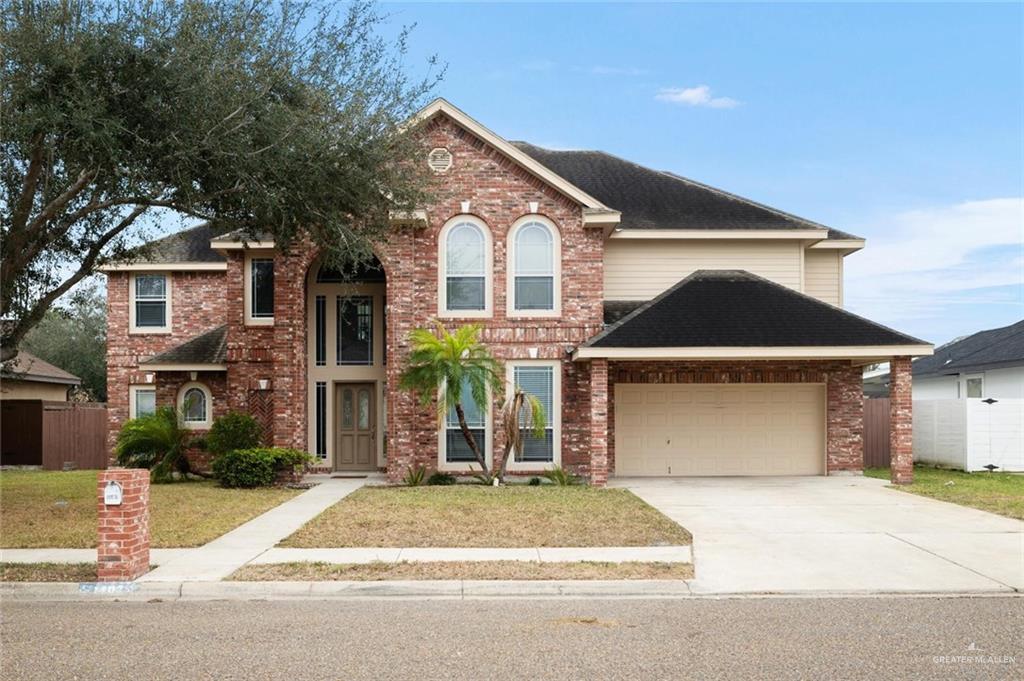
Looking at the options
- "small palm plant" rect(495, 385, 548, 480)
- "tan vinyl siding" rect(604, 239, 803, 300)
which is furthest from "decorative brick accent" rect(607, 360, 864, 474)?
"small palm plant" rect(495, 385, 548, 480)

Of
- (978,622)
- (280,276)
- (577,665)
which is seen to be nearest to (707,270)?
(280,276)

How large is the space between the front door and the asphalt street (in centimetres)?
1227

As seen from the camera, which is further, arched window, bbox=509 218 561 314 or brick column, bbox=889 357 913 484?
arched window, bbox=509 218 561 314

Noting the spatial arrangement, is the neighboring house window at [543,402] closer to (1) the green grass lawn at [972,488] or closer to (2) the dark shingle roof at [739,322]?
(2) the dark shingle roof at [739,322]

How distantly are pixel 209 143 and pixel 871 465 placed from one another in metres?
18.9

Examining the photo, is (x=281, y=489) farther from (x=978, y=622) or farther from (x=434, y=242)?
(x=978, y=622)

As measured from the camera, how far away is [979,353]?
95.5 ft

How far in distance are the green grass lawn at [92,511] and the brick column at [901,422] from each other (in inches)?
475

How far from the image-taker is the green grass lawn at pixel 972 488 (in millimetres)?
15384

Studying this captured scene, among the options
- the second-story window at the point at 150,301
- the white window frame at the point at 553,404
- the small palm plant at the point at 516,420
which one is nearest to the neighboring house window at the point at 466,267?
the white window frame at the point at 553,404

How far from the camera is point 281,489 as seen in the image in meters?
18.7

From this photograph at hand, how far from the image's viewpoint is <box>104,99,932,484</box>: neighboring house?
19.3 meters

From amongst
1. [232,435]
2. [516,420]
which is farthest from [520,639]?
[232,435]

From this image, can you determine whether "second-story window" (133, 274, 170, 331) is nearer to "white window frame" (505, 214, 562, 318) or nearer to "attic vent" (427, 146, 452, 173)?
"attic vent" (427, 146, 452, 173)
